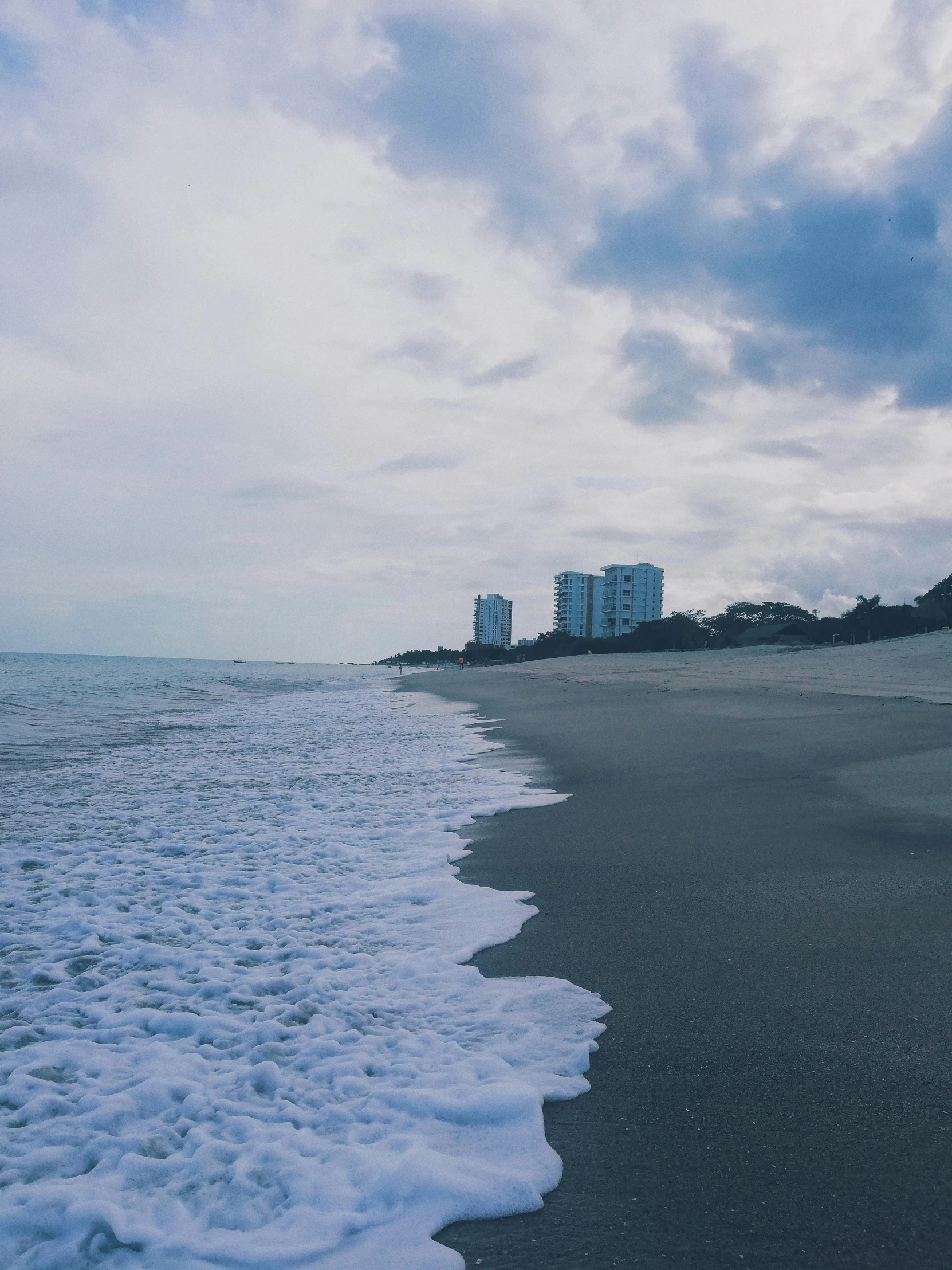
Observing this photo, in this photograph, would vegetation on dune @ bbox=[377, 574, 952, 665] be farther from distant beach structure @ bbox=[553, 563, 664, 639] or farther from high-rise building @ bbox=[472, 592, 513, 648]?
high-rise building @ bbox=[472, 592, 513, 648]

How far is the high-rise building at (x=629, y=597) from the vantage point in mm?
118312

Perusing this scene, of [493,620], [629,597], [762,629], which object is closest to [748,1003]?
[762,629]

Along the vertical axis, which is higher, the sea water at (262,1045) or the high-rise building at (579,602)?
the high-rise building at (579,602)

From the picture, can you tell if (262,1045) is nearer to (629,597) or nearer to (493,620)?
(629,597)

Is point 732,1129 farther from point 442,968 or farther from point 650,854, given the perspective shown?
point 650,854

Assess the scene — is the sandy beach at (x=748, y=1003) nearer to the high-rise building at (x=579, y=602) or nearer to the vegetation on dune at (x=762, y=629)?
the vegetation on dune at (x=762, y=629)

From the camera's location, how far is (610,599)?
120375 millimetres

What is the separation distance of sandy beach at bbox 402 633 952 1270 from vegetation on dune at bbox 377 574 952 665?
1275 inches

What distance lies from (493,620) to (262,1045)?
15024 cm

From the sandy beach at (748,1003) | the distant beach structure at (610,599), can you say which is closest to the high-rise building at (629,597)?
the distant beach structure at (610,599)

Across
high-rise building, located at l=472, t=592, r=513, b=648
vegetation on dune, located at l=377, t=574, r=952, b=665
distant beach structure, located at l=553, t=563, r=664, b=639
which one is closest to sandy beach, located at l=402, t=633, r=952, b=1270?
vegetation on dune, located at l=377, t=574, r=952, b=665

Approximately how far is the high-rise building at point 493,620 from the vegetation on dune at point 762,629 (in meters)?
57.6

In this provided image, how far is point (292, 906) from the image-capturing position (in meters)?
4.13

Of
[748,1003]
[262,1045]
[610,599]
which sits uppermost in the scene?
[610,599]
